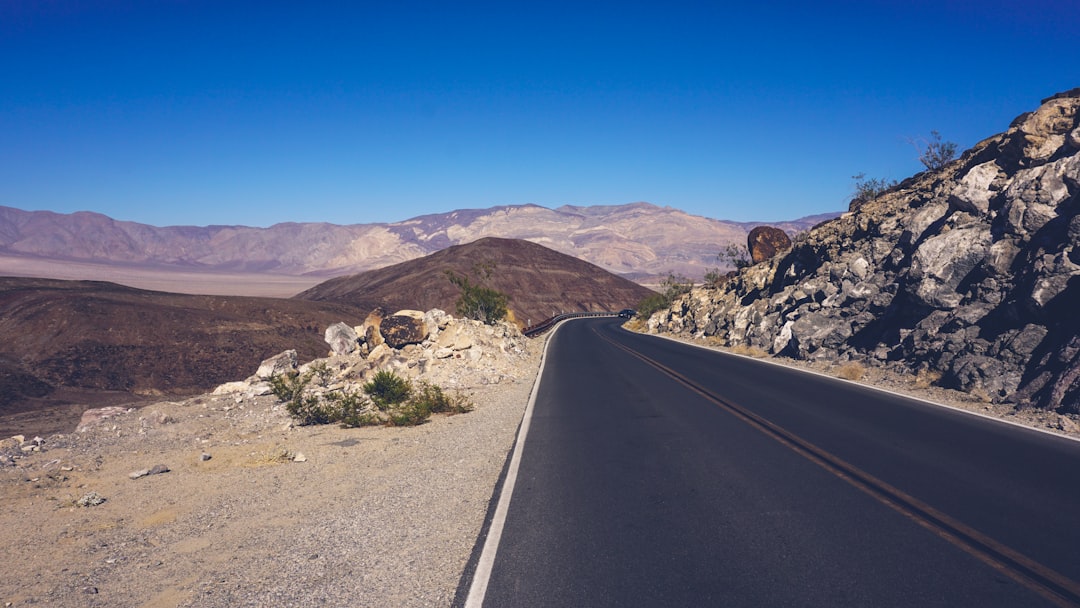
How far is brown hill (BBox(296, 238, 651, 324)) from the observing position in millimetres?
87375

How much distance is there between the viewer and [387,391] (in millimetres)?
15789

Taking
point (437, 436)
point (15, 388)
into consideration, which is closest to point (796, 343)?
point (437, 436)

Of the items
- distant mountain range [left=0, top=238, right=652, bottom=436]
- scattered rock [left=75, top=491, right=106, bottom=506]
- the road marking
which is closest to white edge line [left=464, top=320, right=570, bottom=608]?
the road marking

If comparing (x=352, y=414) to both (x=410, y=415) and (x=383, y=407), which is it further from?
(x=410, y=415)

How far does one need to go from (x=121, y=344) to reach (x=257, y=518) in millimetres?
39170

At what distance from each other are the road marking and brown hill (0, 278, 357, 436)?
26591 millimetres

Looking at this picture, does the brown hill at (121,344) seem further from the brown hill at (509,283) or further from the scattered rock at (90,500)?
the brown hill at (509,283)

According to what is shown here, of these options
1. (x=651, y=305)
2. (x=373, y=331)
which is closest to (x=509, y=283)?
(x=651, y=305)

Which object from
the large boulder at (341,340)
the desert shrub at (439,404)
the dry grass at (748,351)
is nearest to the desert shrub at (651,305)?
the dry grass at (748,351)

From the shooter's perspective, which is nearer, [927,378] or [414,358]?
[927,378]

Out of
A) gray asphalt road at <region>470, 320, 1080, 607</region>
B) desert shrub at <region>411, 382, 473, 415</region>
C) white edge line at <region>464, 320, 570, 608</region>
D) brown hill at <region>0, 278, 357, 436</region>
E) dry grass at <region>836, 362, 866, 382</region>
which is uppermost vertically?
dry grass at <region>836, 362, 866, 382</region>

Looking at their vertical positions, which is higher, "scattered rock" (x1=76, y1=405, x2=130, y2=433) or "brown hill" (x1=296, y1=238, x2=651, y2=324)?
"brown hill" (x1=296, y1=238, x2=651, y2=324)

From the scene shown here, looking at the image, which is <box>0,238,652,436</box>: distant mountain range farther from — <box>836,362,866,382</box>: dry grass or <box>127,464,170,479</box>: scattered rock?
<box>836,362,866,382</box>: dry grass

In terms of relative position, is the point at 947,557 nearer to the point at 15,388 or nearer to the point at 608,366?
the point at 608,366
